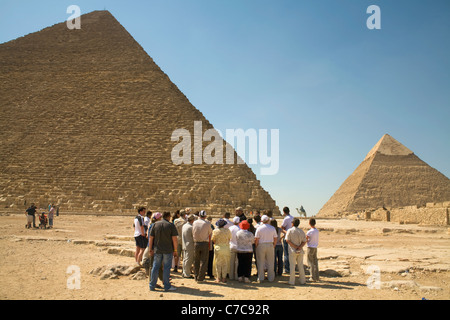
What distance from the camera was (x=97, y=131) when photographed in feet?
102

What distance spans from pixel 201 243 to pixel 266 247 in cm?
100

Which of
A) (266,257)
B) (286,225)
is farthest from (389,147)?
(266,257)

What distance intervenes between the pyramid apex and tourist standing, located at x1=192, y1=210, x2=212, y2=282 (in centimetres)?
8530

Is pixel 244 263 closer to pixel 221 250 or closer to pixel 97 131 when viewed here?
pixel 221 250

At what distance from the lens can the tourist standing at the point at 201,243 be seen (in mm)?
5555

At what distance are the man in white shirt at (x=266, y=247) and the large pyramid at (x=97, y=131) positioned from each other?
18.3 meters

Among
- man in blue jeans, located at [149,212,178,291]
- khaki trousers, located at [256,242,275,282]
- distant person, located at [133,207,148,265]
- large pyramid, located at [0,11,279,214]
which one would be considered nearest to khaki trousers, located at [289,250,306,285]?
khaki trousers, located at [256,242,275,282]

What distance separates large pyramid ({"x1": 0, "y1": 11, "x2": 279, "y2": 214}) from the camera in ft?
82.1

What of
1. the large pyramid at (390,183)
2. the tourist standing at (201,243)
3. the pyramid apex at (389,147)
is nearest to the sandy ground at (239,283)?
the tourist standing at (201,243)

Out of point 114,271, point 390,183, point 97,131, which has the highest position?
point 97,131

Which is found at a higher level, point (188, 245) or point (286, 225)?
point (286, 225)

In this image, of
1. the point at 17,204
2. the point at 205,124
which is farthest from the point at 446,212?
the point at 17,204

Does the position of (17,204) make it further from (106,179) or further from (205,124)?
(205,124)
